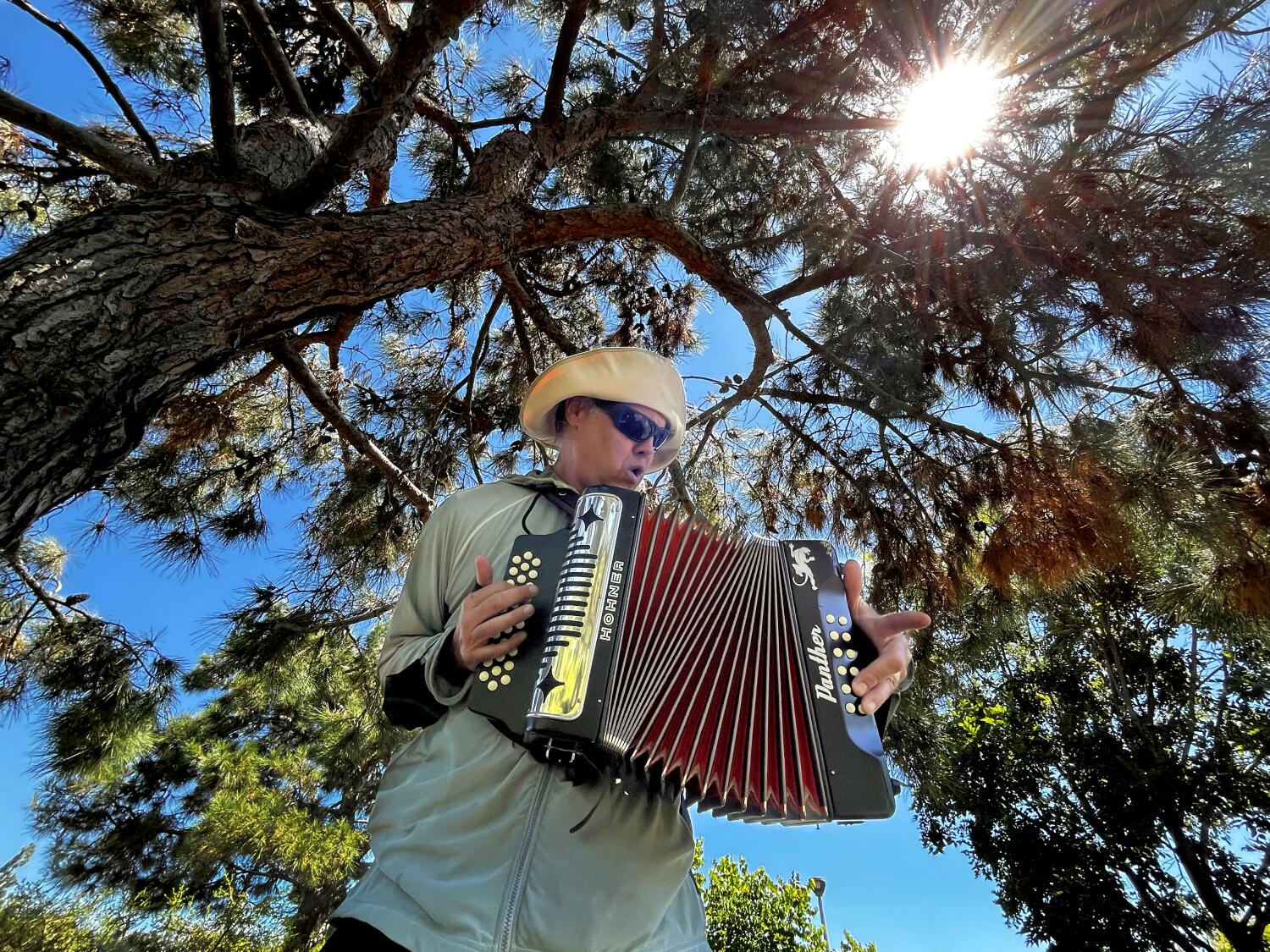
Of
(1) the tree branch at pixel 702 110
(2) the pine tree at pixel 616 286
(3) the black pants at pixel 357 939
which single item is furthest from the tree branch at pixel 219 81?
(3) the black pants at pixel 357 939

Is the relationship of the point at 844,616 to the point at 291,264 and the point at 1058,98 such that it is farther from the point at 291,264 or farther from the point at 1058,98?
the point at 1058,98

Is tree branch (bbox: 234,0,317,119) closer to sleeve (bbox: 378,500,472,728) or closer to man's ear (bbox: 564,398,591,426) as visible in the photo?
man's ear (bbox: 564,398,591,426)

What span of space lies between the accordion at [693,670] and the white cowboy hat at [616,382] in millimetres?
575

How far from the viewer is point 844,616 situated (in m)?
1.41

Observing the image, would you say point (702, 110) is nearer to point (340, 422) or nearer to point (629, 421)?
point (629, 421)

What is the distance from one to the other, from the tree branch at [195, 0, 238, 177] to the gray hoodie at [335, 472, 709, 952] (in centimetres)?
150

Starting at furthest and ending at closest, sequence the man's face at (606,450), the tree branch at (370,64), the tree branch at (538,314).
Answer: the tree branch at (538,314), the tree branch at (370,64), the man's face at (606,450)

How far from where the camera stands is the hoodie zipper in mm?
1040

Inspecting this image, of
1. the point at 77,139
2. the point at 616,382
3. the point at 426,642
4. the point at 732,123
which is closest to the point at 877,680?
the point at 426,642

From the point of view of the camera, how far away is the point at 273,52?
221 centimetres

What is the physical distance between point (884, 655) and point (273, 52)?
2.62 meters

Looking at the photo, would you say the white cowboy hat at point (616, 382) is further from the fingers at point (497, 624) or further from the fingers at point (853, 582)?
the fingers at point (497, 624)

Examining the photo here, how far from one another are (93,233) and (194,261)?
0.64 feet

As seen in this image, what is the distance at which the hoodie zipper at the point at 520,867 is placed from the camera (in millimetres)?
1040
